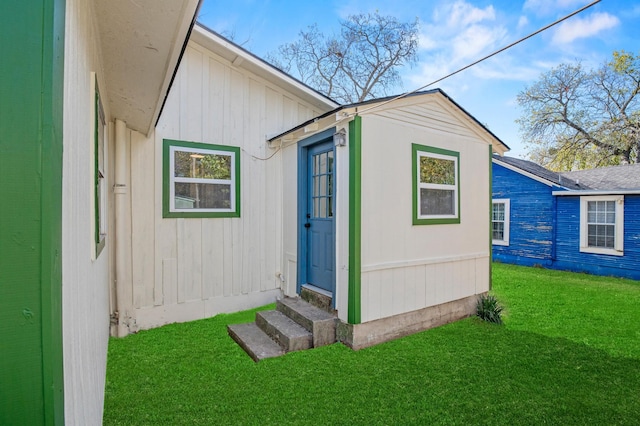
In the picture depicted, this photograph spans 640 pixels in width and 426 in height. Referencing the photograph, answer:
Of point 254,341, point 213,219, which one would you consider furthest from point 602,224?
point 213,219

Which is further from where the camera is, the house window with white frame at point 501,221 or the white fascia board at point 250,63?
the house window with white frame at point 501,221

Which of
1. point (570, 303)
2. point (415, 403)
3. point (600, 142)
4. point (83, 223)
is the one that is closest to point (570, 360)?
point (415, 403)

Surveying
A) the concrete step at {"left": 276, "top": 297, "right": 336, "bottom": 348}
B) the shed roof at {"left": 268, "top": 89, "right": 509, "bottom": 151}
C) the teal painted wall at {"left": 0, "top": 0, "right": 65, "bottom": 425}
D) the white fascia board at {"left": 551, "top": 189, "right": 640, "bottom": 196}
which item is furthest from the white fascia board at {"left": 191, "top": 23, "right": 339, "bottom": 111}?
the white fascia board at {"left": 551, "top": 189, "right": 640, "bottom": 196}

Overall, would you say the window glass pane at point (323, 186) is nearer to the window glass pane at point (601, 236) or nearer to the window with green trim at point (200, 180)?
the window with green trim at point (200, 180)

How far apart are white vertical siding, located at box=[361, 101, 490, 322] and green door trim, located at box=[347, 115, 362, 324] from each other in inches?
3.1

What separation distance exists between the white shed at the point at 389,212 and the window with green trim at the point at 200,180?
0.86 metres

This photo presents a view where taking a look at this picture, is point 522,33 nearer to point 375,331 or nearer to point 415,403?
point 415,403

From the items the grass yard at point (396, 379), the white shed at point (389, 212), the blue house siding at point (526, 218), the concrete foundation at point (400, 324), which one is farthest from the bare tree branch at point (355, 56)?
the grass yard at point (396, 379)

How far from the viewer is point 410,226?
4.42m

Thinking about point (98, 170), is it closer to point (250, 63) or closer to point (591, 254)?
point (250, 63)

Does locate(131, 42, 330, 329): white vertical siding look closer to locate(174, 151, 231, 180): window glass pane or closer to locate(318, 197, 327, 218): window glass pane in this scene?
locate(174, 151, 231, 180): window glass pane

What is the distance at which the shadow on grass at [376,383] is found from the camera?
8.48 ft

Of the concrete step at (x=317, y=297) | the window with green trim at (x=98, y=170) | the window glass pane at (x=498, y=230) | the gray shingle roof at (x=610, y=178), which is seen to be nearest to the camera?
the window with green trim at (x=98, y=170)

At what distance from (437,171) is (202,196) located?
3.51 metres
